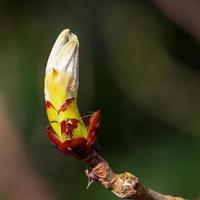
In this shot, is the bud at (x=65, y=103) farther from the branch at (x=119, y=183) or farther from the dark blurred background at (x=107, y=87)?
the dark blurred background at (x=107, y=87)

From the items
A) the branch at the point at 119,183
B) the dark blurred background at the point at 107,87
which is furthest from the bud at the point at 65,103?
the dark blurred background at the point at 107,87

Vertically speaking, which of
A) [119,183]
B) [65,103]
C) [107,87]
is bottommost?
[107,87]

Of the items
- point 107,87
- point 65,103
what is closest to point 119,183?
point 65,103

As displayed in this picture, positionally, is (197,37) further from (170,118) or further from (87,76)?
(87,76)

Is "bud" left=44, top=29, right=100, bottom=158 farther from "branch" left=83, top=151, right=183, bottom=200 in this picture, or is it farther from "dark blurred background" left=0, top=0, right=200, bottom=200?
"dark blurred background" left=0, top=0, right=200, bottom=200

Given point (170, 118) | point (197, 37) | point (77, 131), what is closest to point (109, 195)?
point (170, 118)

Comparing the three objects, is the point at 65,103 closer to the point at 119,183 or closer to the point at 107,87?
the point at 119,183

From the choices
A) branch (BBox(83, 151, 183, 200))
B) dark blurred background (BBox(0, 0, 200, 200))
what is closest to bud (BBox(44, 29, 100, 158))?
branch (BBox(83, 151, 183, 200))
